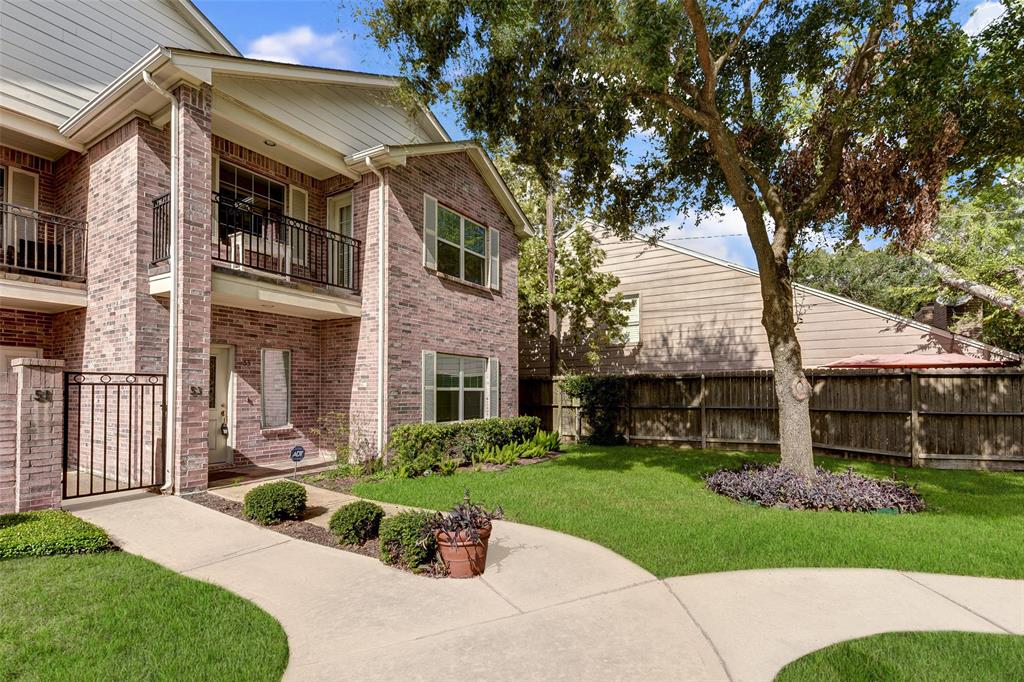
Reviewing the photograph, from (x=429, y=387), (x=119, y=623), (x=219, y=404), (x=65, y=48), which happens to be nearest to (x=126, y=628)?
(x=119, y=623)

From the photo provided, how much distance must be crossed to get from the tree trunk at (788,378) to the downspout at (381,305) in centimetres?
665

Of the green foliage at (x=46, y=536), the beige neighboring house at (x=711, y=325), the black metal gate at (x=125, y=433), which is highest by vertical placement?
the beige neighboring house at (x=711, y=325)

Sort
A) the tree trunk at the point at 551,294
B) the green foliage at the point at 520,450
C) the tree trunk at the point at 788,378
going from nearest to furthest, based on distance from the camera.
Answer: the tree trunk at the point at 788,378, the green foliage at the point at 520,450, the tree trunk at the point at 551,294

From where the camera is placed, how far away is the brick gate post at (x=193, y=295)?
23.8 feet

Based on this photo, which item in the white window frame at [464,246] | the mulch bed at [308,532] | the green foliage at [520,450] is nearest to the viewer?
the mulch bed at [308,532]

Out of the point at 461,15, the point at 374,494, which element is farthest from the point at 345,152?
the point at 374,494

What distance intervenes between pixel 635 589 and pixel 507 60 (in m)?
7.04

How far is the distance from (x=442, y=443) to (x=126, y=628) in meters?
6.83

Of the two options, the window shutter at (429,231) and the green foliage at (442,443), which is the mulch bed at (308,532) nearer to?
the green foliage at (442,443)

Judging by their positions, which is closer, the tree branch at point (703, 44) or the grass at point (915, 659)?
the grass at point (915, 659)

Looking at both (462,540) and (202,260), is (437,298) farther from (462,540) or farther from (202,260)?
(462,540)

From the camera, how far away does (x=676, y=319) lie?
15.9m

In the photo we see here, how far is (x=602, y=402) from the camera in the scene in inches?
559

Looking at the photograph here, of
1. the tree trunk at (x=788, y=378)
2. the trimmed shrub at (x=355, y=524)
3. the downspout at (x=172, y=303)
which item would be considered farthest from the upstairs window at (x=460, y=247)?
the trimmed shrub at (x=355, y=524)
